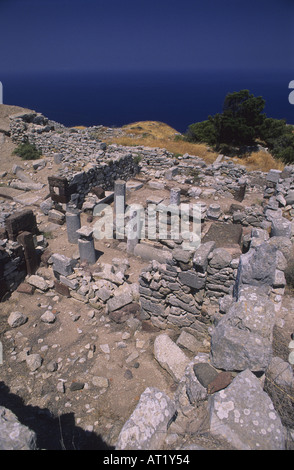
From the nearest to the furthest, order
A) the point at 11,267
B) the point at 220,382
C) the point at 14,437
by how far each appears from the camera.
A: the point at 14,437 → the point at 220,382 → the point at 11,267

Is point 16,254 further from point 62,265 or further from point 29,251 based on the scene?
point 62,265

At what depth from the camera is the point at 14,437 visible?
3.04m

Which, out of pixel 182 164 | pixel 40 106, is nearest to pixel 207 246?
pixel 182 164

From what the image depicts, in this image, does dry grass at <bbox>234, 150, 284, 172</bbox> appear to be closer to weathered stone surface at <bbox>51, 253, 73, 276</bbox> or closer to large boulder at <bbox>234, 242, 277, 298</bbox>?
weathered stone surface at <bbox>51, 253, 73, 276</bbox>

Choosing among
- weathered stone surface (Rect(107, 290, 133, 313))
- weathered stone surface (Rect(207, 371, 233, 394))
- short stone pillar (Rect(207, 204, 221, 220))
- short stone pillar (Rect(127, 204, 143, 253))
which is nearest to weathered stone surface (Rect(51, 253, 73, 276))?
weathered stone surface (Rect(107, 290, 133, 313))

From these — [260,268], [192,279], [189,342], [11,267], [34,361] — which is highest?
[260,268]

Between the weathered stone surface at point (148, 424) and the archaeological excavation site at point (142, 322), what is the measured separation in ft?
0.04

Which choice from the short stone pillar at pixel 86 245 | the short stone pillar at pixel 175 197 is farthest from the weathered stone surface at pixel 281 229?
the short stone pillar at pixel 175 197

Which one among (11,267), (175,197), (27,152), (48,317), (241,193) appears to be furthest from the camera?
(27,152)

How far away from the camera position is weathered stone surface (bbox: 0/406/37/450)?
2.96m

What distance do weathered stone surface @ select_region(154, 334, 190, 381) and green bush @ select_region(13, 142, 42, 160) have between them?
15.0 meters

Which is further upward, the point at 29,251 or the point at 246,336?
the point at 246,336

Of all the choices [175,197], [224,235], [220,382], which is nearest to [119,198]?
[175,197]

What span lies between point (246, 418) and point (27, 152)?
18.3 metres
